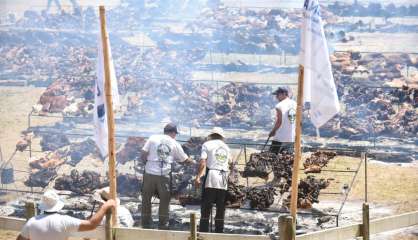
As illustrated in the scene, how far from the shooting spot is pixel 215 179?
1473 centimetres

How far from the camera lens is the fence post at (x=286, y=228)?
12.2 m

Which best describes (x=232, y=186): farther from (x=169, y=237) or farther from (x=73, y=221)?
(x=73, y=221)

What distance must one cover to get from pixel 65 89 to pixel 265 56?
26.7ft

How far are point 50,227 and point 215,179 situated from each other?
4.51 meters

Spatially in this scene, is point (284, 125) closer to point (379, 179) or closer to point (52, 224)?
point (379, 179)

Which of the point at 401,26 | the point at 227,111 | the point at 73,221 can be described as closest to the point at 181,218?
the point at 73,221

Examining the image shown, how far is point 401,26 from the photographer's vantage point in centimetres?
3378

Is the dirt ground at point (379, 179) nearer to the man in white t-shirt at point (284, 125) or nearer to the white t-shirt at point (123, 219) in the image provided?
the man in white t-shirt at point (284, 125)

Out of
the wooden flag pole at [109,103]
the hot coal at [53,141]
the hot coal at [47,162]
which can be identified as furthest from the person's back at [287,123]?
the wooden flag pole at [109,103]

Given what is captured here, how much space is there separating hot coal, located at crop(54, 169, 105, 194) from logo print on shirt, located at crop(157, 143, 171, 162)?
218 cm

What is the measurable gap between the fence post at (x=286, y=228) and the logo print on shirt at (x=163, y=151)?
3.30 meters

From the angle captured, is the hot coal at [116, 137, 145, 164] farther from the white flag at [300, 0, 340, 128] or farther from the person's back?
the white flag at [300, 0, 340, 128]

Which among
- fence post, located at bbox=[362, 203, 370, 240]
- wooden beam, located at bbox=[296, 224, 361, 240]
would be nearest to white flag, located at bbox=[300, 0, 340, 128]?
wooden beam, located at bbox=[296, 224, 361, 240]

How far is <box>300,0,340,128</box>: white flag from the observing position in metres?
12.3
